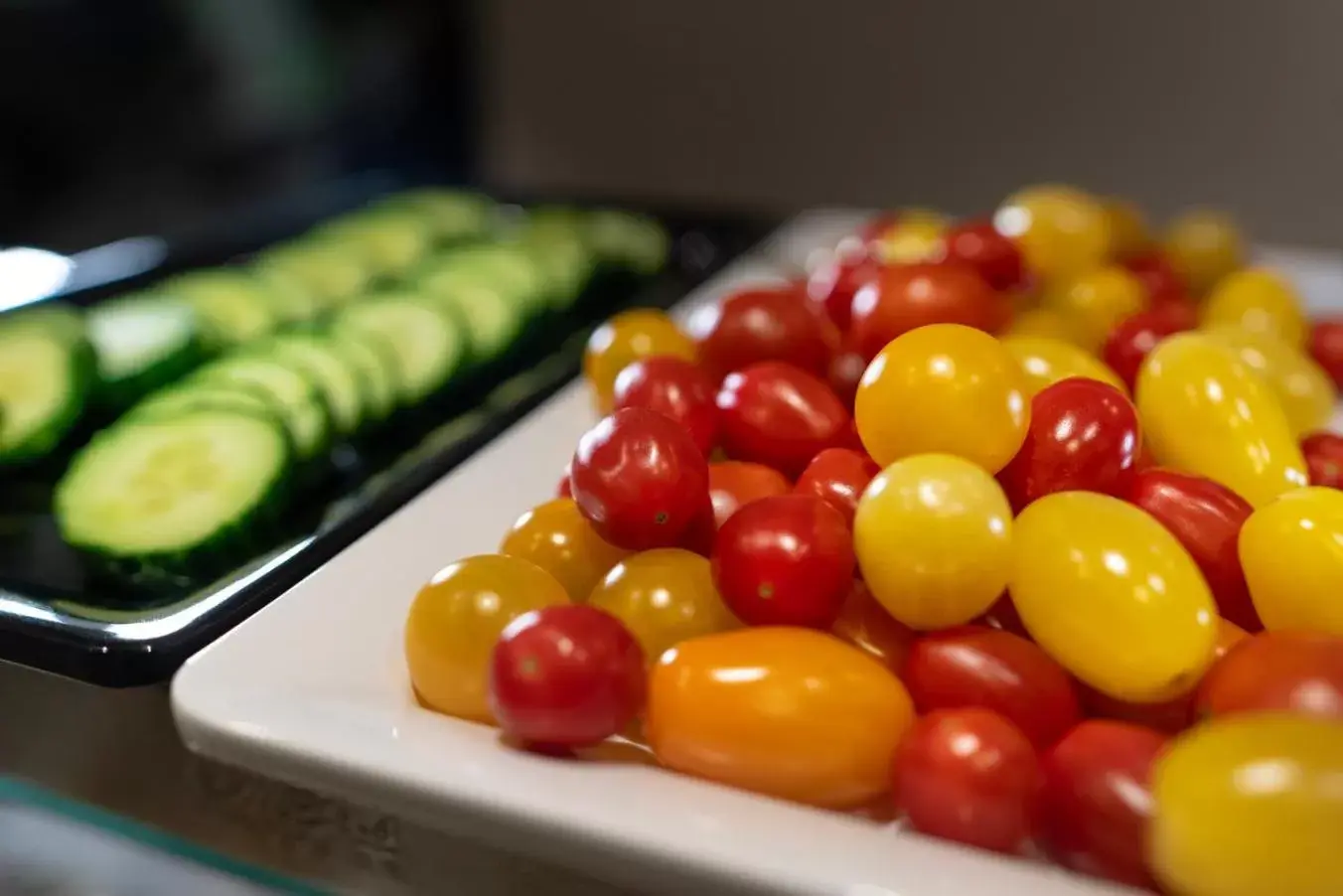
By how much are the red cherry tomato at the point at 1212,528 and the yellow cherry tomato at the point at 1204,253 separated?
0.62m

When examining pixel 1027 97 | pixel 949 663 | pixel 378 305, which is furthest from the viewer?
pixel 1027 97

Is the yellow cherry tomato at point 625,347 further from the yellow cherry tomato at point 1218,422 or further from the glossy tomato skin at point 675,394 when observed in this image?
the yellow cherry tomato at point 1218,422

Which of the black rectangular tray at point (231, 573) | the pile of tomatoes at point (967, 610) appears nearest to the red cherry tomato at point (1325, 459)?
the pile of tomatoes at point (967, 610)

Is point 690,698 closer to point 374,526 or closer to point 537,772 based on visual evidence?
point 537,772

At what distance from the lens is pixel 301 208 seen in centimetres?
162

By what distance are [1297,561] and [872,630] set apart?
0.21m

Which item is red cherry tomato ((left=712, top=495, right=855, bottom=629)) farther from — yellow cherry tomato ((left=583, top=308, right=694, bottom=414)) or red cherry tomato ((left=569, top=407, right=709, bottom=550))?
yellow cherry tomato ((left=583, top=308, right=694, bottom=414))

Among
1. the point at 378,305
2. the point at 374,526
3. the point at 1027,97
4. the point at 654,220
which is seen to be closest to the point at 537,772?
the point at 374,526

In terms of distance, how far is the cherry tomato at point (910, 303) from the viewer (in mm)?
820

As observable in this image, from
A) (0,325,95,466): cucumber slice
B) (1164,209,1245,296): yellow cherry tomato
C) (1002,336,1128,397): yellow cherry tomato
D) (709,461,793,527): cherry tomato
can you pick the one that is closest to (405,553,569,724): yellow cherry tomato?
(709,461,793,527): cherry tomato

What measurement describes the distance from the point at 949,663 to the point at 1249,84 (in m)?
1.31

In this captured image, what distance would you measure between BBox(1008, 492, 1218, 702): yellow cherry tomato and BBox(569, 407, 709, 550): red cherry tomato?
0.18 m

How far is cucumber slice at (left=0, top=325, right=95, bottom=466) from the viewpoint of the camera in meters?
0.92

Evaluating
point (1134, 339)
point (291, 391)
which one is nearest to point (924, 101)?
point (1134, 339)
